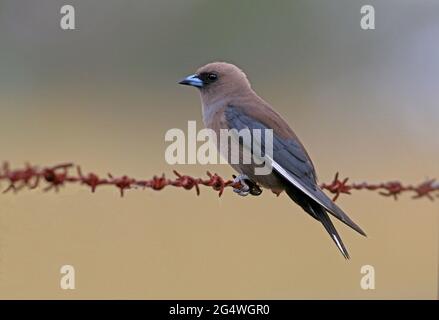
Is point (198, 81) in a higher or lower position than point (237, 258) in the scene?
higher

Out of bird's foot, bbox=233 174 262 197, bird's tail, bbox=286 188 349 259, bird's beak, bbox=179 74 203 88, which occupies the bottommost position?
A: bird's tail, bbox=286 188 349 259

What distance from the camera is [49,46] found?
11875mm

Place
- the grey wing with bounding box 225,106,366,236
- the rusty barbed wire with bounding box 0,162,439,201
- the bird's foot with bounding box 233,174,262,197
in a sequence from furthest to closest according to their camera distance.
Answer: the bird's foot with bounding box 233,174,262,197, the grey wing with bounding box 225,106,366,236, the rusty barbed wire with bounding box 0,162,439,201

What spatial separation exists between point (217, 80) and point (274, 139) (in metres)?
0.99

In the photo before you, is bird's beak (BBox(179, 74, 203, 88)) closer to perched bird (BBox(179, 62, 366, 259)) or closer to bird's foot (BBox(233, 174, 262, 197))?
perched bird (BBox(179, 62, 366, 259))

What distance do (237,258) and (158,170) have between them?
1619 mm

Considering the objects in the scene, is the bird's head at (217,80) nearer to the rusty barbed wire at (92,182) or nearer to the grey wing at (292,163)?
the grey wing at (292,163)

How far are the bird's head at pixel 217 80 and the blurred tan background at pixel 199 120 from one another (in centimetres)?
110

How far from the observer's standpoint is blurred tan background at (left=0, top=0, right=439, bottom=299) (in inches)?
245

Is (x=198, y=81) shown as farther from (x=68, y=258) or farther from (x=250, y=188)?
(x=68, y=258)

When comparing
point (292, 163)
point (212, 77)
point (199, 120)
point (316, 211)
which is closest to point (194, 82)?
point (212, 77)

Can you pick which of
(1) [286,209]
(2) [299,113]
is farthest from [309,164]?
(2) [299,113]

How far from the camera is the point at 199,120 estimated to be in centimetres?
956

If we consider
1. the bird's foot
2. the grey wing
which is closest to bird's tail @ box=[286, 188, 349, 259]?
the grey wing
